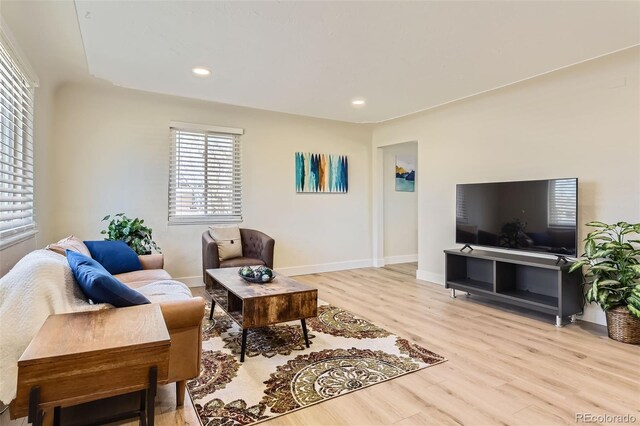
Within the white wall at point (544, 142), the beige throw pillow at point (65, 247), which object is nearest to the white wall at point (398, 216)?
the white wall at point (544, 142)

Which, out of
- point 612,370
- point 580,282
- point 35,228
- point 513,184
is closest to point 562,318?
point 580,282

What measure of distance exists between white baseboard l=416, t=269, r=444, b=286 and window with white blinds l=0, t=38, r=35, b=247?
471 centimetres

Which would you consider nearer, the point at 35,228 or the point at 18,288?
the point at 18,288

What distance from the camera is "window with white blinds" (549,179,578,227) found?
10.8 ft

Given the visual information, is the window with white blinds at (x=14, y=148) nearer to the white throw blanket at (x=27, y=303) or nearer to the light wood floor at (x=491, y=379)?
the white throw blanket at (x=27, y=303)

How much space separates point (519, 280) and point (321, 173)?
3267 millimetres

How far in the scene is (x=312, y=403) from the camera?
2004 mm

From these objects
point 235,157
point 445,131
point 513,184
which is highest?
point 445,131

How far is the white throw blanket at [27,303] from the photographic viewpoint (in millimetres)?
1486

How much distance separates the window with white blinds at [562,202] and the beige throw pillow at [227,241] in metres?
3.61

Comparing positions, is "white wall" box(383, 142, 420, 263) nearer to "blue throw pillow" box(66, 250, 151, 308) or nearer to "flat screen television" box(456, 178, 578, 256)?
"flat screen television" box(456, 178, 578, 256)

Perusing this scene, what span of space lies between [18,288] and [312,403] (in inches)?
63.2

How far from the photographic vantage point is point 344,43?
277 cm

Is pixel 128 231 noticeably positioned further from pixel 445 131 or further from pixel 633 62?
pixel 633 62
